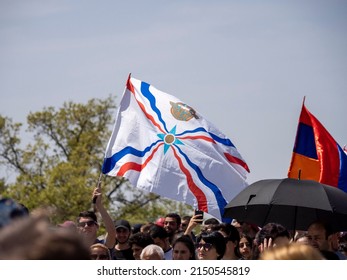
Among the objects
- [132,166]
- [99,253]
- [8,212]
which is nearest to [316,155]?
[132,166]

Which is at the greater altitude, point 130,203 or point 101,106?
point 101,106

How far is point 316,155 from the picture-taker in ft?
45.3

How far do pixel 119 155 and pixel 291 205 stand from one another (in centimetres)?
395

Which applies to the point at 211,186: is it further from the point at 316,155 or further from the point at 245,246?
the point at 245,246

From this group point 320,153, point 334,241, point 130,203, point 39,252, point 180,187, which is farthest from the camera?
point 130,203

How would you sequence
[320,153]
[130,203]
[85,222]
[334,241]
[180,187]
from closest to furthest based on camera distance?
[334,241]
[85,222]
[180,187]
[320,153]
[130,203]

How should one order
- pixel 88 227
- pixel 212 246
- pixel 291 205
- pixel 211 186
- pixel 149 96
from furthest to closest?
pixel 149 96
pixel 211 186
pixel 88 227
pixel 291 205
pixel 212 246

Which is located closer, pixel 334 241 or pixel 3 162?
pixel 334 241

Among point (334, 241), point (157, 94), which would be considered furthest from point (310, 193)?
point (157, 94)

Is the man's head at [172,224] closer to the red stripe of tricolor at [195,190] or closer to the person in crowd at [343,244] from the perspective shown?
the red stripe of tricolor at [195,190]

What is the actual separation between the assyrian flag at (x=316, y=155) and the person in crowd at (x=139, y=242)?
3.65m

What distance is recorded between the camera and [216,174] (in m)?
13.1

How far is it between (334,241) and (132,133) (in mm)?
5244

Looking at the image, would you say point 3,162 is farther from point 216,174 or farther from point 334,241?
point 334,241
